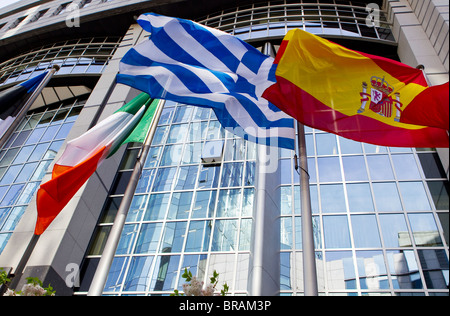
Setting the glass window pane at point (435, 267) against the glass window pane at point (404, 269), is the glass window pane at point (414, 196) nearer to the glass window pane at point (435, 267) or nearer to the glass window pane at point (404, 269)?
the glass window pane at point (435, 267)

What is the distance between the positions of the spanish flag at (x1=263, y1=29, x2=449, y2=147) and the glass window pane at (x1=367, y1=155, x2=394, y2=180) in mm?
5456

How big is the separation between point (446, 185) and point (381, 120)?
21.8ft

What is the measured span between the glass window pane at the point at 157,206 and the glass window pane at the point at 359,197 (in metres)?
6.57

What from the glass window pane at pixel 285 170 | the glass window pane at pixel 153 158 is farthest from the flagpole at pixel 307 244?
the glass window pane at pixel 153 158

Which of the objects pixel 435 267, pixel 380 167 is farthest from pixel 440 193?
pixel 435 267

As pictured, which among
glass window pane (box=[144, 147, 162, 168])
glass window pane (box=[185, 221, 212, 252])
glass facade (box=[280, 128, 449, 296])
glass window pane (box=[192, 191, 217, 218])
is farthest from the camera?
glass window pane (box=[144, 147, 162, 168])

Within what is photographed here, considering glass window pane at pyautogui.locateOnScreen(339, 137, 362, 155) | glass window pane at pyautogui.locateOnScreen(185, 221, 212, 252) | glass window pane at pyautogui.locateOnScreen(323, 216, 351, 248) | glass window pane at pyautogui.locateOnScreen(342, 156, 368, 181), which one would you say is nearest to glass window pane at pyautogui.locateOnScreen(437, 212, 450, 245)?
glass window pane at pyautogui.locateOnScreen(342, 156, 368, 181)

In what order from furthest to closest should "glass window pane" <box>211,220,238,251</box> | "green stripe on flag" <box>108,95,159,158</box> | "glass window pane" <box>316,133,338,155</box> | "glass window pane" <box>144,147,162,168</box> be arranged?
"glass window pane" <box>144,147,162,168</box> → "glass window pane" <box>316,133,338,155</box> → "glass window pane" <box>211,220,238,251</box> → "green stripe on flag" <box>108,95,159,158</box>

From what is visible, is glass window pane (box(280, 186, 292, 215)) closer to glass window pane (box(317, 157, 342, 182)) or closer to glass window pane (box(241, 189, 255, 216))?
glass window pane (box(241, 189, 255, 216))

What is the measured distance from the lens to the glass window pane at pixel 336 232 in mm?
11312

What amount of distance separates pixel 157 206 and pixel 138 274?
274 centimetres

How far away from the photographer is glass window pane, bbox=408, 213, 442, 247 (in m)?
10.8

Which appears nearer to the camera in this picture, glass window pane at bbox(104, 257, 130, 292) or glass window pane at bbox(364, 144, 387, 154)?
glass window pane at bbox(104, 257, 130, 292)

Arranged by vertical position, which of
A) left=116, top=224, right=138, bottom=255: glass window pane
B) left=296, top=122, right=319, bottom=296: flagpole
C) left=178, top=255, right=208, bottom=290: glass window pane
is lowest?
left=296, top=122, right=319, bottom=296: flagpole
